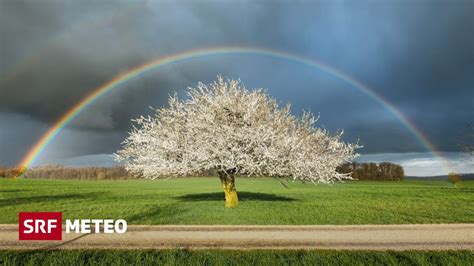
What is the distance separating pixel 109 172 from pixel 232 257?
117057mm

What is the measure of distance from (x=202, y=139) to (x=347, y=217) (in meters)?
9.28

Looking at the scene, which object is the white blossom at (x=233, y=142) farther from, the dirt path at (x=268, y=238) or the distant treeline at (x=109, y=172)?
the distant treeline at (x=109, y=172)

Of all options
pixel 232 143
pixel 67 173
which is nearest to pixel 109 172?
pixel 67 173

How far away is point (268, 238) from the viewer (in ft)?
56.0

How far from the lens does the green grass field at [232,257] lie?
12.8m

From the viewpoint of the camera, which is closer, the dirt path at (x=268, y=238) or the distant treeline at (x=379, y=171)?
Result: the dirt path at (x=268, y=238)

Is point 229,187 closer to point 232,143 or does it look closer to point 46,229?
point 232,143

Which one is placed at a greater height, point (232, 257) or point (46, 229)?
point (46, 229)

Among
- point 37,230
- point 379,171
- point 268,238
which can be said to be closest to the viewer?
point 268,238

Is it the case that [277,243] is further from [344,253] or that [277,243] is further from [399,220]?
[399,220]

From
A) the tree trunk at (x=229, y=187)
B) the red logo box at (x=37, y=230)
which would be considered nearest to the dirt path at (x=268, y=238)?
the red logo box at (x=37, y=230)

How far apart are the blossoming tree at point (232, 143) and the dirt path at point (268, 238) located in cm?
622

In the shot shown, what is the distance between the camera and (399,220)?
24.4 metres

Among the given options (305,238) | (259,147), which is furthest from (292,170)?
(305,238)
